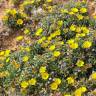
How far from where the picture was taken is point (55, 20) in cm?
639

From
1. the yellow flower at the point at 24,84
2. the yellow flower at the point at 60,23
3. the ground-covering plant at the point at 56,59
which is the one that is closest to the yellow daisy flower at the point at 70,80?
the ground-covering plant at the point at 56,59

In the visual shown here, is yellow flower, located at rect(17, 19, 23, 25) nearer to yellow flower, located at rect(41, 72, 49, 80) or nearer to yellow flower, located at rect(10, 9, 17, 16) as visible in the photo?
yellow flower, located at rect(10, 9, 17, 16)

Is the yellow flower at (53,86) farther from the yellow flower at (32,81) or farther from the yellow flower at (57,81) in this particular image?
the yellow flower at (32,81)

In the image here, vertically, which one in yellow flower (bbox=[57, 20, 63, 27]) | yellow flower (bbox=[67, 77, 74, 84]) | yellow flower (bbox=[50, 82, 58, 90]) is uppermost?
yellow flower (bbox=[57, 20, 63, 27])

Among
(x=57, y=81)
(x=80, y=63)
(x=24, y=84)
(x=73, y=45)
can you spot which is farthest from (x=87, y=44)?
(x=24, y=84)

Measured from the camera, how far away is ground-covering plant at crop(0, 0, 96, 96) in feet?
17.6

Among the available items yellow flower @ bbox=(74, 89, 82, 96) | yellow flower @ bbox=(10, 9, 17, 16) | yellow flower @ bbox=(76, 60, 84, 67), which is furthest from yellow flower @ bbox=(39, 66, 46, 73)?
yellow flower @ bbox=(10, 9, 17, 16)

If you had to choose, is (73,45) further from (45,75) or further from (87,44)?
(45,75)

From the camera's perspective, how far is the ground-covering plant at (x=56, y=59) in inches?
212

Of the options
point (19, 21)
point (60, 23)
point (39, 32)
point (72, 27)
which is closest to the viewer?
point (72, 27)

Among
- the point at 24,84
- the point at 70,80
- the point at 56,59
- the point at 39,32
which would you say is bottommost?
the point at 24,84

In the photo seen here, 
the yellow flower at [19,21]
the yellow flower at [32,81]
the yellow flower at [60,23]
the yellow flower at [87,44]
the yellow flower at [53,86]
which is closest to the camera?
the yellow flower at [53,86]

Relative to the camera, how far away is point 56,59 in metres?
5.63

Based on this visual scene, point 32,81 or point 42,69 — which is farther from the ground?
point 42,69
